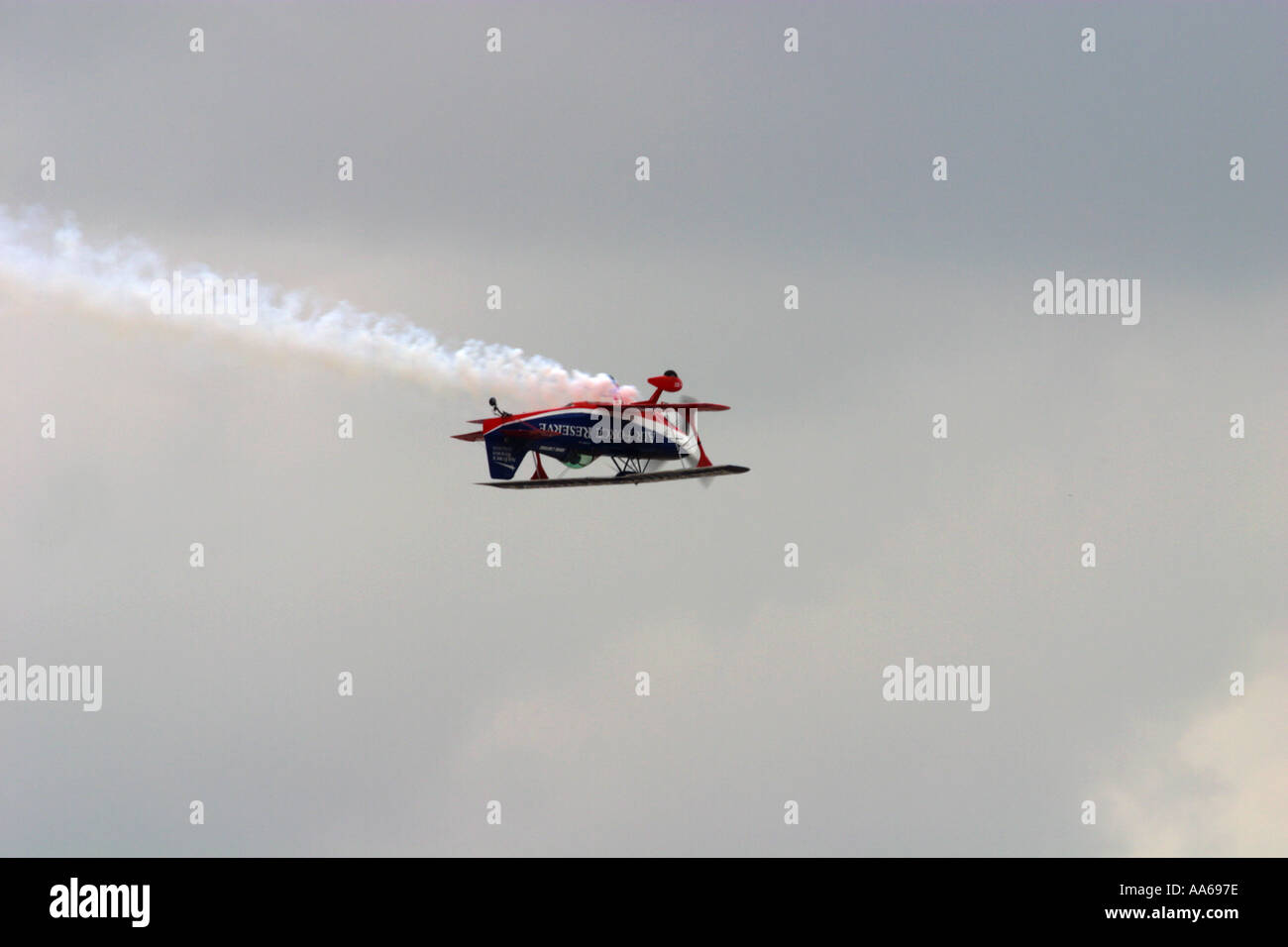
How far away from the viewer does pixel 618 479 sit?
339ft

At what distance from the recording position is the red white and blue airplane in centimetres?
10344

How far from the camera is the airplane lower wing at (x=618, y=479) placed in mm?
103062

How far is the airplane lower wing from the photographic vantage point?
103m

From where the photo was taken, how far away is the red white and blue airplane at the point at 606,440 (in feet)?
339

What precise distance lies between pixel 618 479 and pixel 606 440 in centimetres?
186

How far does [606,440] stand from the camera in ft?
340
